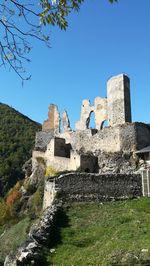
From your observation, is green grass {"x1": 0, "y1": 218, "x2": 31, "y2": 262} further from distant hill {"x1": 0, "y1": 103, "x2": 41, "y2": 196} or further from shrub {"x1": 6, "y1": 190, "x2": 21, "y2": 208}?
distant hill {"x1": 0, "y1": 103, "x2": 41, "y2": 196}

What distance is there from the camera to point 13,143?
70.3 m

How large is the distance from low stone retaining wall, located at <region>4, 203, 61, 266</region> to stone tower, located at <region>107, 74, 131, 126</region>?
65.2 feet

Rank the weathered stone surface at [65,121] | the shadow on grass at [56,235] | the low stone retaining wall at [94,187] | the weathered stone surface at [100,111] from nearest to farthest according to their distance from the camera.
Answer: the shadow on grass at [56,235], the low stone retaining wall at [94,187], the weathered stone surface at [100,111], the weathered stone surface at [65,121]

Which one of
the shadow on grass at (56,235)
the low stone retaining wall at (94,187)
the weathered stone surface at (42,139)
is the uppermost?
the weathered stone surface at (42,139)

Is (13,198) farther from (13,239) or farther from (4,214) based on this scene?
(13,239)

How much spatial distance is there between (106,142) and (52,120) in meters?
16.9

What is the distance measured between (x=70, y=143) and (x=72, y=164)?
5.60m

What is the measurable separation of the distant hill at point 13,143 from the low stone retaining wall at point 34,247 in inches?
1460

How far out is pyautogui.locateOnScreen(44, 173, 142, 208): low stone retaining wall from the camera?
22781 millimetres

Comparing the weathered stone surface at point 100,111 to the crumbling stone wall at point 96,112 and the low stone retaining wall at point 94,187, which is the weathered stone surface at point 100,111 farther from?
the low stone retaining wall at point 94,187

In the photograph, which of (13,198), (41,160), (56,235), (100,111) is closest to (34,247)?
(56,235)

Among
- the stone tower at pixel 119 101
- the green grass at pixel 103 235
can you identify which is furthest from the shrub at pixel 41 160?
the green grass at pixel 103 235

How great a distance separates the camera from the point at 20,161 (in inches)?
2505

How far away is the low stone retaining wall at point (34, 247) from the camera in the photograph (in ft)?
37.3
